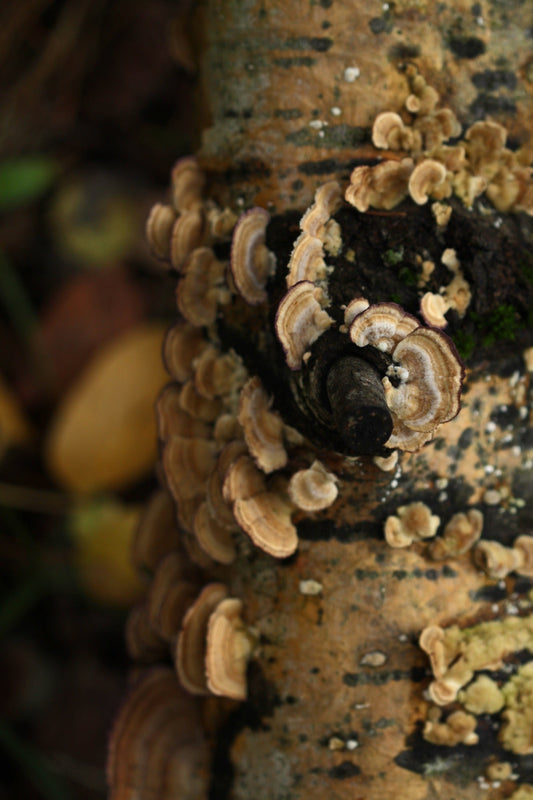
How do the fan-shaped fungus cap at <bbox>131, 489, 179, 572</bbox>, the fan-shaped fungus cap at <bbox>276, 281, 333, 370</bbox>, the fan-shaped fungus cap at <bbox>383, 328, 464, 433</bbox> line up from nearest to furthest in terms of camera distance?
the fan-shaped fungus cap at <bbox>383, 328, 464, 433</bbox>, the fan-shaped fungus cap at <bbox>276, 281, 333, 370</bbox>, the fan-shaped fungus cap at <bbox>131, 489, 179, 572</bbox>

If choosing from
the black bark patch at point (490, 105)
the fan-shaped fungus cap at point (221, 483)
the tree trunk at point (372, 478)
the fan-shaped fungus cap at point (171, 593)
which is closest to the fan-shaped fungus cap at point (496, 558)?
the tree trunk at point (372, 478)

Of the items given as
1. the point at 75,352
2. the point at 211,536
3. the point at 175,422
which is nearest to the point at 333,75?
the point at 175,422

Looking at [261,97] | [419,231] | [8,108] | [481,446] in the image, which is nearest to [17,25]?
[8,108]

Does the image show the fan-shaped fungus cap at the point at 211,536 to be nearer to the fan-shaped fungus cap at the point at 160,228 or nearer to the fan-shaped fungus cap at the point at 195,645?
the fan-shaped fungus cap at the point at 195,645

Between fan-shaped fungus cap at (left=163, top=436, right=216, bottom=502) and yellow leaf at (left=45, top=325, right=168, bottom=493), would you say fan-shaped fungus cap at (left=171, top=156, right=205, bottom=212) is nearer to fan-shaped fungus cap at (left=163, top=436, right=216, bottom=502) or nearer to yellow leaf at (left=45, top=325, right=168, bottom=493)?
fan-shaped fungus cap at (left=163, top=436, right=216, bottom=502)

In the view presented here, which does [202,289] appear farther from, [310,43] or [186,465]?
[310,43]

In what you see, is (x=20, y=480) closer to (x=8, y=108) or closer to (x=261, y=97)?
(x=8, y=108)

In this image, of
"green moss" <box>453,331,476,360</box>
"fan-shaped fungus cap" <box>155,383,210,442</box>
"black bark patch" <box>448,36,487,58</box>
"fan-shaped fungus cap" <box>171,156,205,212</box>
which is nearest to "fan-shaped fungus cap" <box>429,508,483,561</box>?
"green moss" <box>453,331,476,360</box>
